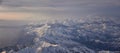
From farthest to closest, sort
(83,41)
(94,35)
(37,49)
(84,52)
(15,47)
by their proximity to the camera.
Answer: (94,35) → (83,41) → (84,52) → (37,49) → (15,47)

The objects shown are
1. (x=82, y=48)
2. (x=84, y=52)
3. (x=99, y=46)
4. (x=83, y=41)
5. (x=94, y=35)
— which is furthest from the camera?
(x=94, y=35)

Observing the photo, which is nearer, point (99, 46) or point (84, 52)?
point (84, 52)

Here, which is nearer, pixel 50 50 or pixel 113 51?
pixel 50 50

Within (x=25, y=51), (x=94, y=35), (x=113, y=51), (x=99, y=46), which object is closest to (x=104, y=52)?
(x=113, y=51)

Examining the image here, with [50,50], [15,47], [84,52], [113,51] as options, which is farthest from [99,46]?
[15,47]

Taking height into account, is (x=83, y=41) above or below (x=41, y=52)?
below

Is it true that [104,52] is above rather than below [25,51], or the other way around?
below

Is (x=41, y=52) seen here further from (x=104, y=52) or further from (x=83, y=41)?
(x=83, y=41)

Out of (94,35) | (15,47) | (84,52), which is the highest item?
(15,47)

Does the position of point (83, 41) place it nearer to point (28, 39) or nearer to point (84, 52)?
point (84, 52)
